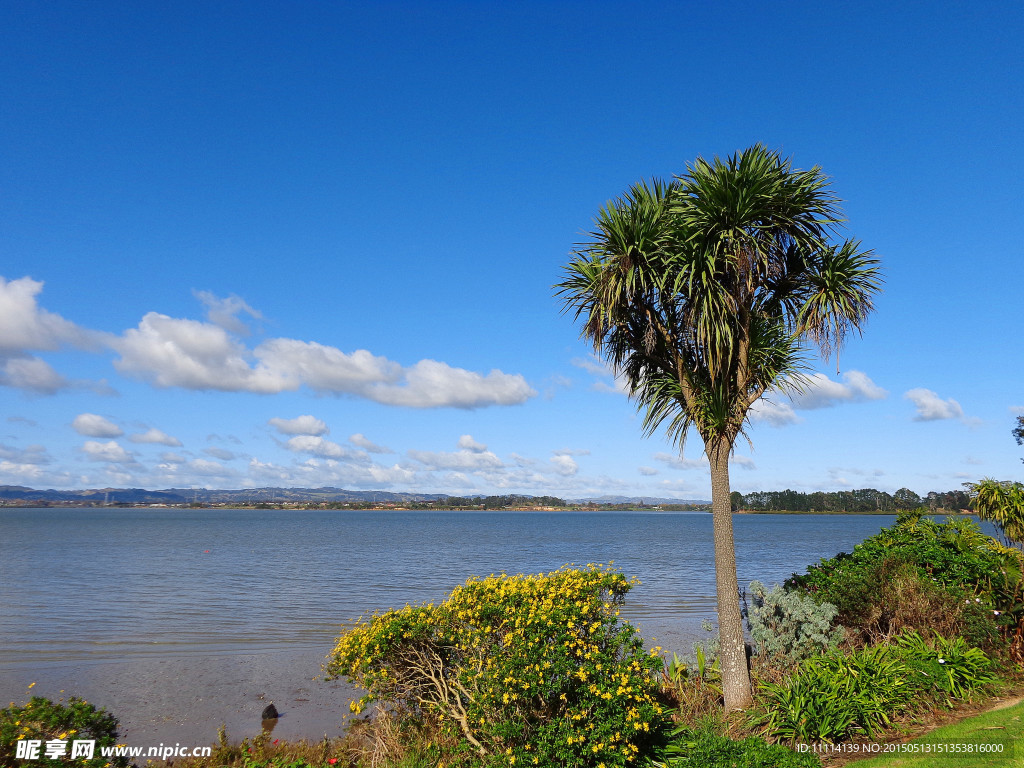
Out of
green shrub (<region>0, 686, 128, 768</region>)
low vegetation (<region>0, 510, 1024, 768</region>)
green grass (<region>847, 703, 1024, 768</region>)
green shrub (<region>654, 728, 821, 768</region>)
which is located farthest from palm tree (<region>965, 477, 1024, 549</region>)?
green shrub (<region>0, 686, 128, 768</region>)

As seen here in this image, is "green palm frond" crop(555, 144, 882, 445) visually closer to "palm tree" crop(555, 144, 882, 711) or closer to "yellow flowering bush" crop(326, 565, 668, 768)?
"palm tree" crop(555, 144, 882, 711)

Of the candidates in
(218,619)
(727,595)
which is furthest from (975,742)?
(218,619)

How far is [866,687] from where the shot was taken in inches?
284

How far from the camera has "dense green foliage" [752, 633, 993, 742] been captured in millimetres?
6801

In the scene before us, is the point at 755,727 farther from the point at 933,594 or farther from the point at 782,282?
the point at 782,282

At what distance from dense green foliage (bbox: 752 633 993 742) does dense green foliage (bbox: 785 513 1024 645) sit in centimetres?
50

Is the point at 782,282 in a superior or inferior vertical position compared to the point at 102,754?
superior

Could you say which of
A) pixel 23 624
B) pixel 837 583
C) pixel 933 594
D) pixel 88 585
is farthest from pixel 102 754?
pixel 88 585

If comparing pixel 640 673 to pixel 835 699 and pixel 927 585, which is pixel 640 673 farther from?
pixel 927 585

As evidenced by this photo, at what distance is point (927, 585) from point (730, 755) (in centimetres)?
539

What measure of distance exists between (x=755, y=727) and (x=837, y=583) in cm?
323

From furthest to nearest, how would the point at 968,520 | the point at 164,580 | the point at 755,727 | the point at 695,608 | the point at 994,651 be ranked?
the point at 164,580 → the point at 695,608 → the point at 968,520 → the point at 994,651 → the point at 755,727

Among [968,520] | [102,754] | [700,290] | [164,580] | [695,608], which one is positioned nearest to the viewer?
[102,754]

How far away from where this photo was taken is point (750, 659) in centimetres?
890
